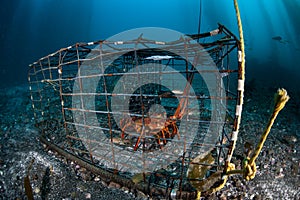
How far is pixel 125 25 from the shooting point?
129 metres

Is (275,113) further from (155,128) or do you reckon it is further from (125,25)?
(125,25)

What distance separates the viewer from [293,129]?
700 cm

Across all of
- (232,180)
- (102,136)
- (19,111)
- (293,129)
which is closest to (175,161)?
(232,180)

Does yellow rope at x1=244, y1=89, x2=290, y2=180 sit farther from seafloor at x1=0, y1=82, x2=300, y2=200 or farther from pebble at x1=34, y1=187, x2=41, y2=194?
pebble at x1=34, y1=187, x2=41, y2=194

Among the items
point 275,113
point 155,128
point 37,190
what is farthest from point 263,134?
point 37,190

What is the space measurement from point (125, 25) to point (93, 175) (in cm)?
13673

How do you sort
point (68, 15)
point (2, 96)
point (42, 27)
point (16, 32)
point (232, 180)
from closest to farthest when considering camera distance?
point (232, 180) → point (2, 96) → point (16, 32) → point (42, 27) → point (68, 15)

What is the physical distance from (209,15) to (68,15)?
2256 inches

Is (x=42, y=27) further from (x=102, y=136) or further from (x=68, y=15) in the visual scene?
(x=102, y=136)

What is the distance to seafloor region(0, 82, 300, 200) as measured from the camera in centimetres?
429

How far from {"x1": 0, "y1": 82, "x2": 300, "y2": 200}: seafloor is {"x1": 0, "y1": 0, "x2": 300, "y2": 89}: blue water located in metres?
11.4

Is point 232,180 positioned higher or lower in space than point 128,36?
lower

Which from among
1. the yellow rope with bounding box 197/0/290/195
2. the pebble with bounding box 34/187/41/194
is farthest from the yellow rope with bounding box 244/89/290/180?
the pebble with bounding box 34/187/41/194

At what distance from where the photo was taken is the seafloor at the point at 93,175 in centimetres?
429
